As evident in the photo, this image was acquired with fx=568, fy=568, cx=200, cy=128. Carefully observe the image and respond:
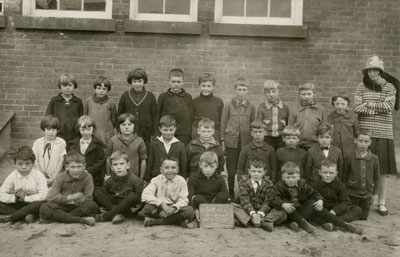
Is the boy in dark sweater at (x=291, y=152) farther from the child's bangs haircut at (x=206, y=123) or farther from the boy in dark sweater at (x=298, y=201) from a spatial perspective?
the child's bangs haircut at (x=206, y=123)

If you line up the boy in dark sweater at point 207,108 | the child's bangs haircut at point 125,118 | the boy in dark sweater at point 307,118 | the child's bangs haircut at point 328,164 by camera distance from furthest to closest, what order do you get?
the boy in dark sweater at point 207,108, the boy in dark sweater at point 307,118, the child's bangs haircut at point 125,118, the child's bangs haircut at point 328,164

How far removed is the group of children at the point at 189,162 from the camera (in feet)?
20.5

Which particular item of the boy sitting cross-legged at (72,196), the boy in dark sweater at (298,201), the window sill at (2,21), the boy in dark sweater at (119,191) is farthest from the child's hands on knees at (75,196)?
the window sill at (2,21)

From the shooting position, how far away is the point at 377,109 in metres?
7.14

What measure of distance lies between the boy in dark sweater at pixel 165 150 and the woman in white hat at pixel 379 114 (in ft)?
7.58

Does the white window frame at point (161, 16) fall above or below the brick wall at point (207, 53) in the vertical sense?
above

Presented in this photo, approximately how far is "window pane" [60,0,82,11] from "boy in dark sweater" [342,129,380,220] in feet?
16.9

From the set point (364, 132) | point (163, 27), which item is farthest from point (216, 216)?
point (163, 27)

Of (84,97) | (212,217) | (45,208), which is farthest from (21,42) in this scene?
(212,217)

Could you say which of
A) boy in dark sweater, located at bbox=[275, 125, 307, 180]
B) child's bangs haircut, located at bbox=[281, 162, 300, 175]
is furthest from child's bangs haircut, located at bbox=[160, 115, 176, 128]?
child's bangs haircut, located at bbox=[281, 162, 300, 175]

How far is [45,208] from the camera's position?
240 inches

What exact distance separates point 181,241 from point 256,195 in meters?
1.24

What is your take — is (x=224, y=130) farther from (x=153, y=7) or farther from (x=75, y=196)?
(x=153, y=7)

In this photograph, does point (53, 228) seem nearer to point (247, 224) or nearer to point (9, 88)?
point (247, 224)
